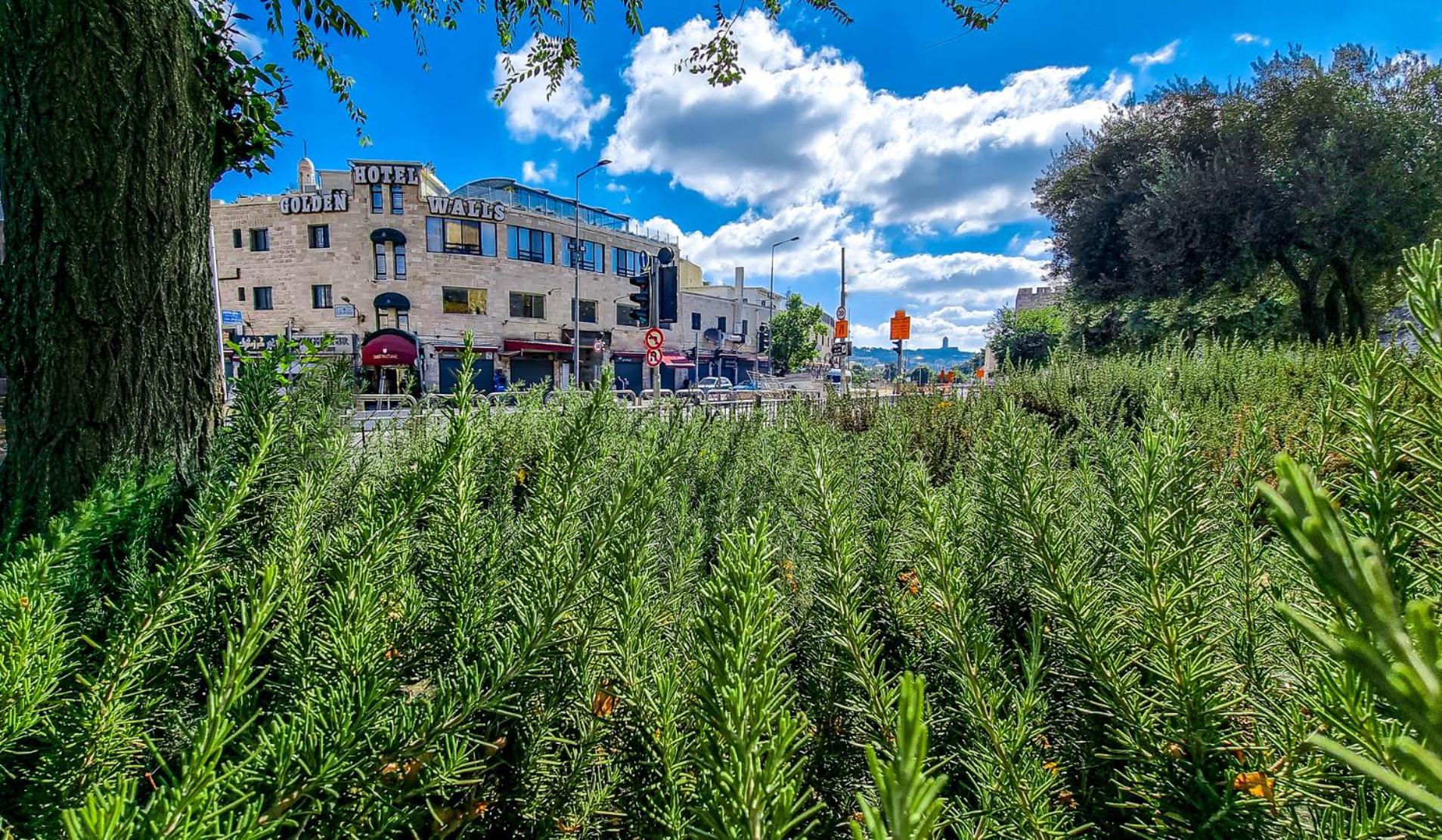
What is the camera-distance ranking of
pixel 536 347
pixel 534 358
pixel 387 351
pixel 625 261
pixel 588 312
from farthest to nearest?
pixel 625 261, pixel 588 312, pixel 534 358, pixel 536 347, pixel 387 351

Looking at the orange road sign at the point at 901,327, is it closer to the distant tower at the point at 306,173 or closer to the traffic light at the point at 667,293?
the traffic light at the point at 667,293

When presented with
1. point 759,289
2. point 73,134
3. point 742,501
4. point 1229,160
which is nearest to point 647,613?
point 742,501

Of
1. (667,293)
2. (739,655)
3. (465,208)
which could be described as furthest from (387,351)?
(739,655)

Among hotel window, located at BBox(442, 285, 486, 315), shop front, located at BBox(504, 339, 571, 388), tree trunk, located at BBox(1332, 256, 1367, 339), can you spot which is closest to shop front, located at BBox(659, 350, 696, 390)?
→ shop front, located at BBox(504, 339, 571, 388)

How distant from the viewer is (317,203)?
3058 centimetres

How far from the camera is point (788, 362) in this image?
189ft

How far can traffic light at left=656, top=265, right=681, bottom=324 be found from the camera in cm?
1099

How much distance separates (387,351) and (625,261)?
59.0ft

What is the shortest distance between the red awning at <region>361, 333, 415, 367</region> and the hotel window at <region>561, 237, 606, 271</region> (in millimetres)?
11534

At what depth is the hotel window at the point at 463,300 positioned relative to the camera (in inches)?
1251

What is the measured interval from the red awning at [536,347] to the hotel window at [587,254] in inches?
196

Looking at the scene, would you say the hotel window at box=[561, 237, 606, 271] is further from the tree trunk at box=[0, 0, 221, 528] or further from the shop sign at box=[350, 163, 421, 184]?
the tree trunk at box=[0, 0, 221, 528]

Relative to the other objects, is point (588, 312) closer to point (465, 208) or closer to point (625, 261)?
point (625, 261)

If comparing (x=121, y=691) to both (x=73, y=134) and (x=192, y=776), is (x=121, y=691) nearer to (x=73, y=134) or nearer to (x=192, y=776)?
(x=192, y=776)
